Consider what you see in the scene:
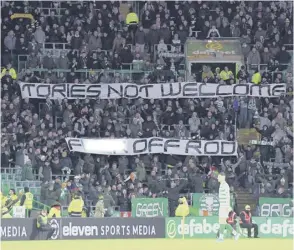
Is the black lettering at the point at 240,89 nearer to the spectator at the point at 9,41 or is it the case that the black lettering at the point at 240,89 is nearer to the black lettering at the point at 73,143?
the black lettering at the point at 73,143

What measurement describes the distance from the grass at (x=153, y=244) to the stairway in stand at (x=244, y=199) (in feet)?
8.18

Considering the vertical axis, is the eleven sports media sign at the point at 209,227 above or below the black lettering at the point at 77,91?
below

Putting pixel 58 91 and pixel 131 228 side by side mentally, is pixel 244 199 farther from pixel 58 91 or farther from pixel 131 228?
pixel 58 91

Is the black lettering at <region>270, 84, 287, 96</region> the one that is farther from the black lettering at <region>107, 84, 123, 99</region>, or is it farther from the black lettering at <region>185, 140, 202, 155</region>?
the black lettering at <region>107, 84, 123, 99</region>

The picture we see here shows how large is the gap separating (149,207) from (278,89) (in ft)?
20.8

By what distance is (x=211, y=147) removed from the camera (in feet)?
99.0

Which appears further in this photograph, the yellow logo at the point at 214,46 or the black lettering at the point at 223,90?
the yellow logo at the point at 214,46

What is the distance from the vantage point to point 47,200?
90.0 ft

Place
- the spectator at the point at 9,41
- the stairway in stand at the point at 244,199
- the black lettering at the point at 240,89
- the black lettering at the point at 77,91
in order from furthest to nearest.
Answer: the spectator at the point at 9,41, the black lettering at the point at 240,89, the black lettering at the point at 77,91, the stairway in stand at the point at 244,199

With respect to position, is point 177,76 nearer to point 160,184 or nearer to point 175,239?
Answer: point 160,184

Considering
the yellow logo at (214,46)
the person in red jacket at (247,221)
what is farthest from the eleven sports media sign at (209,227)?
the yellow logo at (214,46)

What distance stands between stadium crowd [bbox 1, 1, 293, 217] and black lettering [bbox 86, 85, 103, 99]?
22 centimetres

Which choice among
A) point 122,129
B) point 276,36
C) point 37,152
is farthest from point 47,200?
point 276,36

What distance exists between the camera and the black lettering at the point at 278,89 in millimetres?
31453
